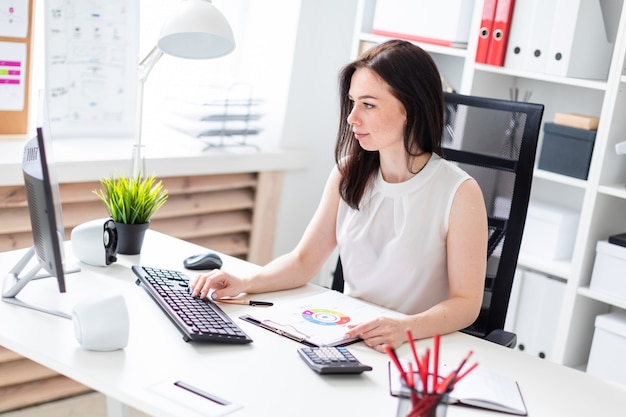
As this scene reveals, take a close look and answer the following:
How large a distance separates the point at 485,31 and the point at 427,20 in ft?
0.84

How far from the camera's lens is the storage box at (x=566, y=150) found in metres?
2.92

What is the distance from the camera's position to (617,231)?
304 cm

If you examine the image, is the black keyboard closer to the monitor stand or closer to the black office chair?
the monitor stand

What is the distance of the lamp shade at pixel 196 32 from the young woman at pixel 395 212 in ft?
1.19

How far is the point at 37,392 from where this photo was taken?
2898mm

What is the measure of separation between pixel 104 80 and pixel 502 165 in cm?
155

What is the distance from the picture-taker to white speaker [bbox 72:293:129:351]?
5.04 ft

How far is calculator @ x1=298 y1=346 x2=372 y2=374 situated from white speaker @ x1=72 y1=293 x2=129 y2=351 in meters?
0.34

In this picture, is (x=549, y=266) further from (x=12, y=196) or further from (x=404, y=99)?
(x=12, y=196)

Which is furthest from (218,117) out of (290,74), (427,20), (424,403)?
(424,403)

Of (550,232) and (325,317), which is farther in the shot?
(550,232)

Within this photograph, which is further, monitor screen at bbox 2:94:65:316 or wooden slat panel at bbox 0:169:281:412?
wooden slat panel at bbox 0:169:281:412

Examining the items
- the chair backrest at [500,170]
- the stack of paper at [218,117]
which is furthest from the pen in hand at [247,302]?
the stack of paper at [218,117]

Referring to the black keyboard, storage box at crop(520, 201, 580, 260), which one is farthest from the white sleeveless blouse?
storage box at crop(520, 201, 580, 260)
